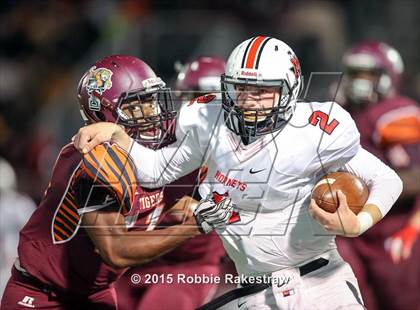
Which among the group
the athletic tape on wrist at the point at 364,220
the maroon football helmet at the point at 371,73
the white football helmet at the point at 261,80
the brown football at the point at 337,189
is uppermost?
the white football helmet at the point at 261,80

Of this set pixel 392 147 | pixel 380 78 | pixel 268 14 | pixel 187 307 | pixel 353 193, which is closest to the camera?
pixel 353 193

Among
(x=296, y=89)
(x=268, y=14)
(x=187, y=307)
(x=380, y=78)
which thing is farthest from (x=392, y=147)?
(x=268, y=14)

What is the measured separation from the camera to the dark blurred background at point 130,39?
35.7 feet

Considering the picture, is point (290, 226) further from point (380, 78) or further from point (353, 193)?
point (380, 78)

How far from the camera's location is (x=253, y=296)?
169 inches

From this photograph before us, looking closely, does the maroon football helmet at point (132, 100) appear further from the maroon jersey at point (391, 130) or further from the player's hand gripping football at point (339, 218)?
the maroon jersey at point (391, 130)

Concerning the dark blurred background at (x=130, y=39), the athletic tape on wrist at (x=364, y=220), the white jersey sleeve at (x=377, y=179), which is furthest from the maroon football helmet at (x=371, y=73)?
the athletic tape on wrist at (x=364, y=220)

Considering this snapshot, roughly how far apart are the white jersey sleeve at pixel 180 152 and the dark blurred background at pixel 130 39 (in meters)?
5.71

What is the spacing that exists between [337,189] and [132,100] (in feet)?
3.64

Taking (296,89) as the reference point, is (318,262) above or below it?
below

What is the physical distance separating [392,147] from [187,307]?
2071 millimetres

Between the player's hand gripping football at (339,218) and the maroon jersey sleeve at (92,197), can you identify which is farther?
the maroon jersey sleeve at (92,197)

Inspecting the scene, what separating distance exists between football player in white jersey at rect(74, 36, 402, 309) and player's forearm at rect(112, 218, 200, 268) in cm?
13

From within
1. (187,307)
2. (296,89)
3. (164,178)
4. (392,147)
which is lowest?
(187,307)
